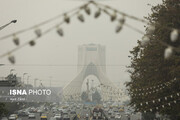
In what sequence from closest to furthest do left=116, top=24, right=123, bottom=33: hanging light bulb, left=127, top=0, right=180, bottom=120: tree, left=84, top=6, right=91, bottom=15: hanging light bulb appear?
left=116, top=24, right=123, bottom=33: hanging light bulb < left=84, top=6, right=91, bottom=15: hanging light bulb < left=127, top=0, right=180, bottom=120: tree

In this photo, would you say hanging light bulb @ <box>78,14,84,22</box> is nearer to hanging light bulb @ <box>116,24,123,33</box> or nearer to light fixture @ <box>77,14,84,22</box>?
light fixture @ <box>77,14,84,22</box>

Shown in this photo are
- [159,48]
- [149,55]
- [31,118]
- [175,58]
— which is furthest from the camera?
[31,118]

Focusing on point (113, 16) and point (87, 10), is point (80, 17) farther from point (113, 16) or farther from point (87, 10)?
point (113, 16)

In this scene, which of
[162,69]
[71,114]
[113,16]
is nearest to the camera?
[113,16]

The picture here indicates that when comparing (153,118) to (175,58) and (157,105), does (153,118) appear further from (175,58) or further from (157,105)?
(175,58)

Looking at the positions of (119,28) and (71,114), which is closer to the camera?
(119,28)

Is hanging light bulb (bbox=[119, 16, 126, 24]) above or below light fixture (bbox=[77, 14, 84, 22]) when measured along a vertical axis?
below

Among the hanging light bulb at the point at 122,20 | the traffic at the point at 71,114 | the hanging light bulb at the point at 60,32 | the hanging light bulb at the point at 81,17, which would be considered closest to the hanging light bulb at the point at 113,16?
the hanging light bulb at the point at 122,20

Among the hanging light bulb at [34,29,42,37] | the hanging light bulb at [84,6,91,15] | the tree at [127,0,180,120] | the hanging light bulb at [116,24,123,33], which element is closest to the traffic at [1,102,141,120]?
the tree at [127,0,180,120]

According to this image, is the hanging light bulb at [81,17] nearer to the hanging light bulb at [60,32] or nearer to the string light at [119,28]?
the hanging light bulb at [60,32]

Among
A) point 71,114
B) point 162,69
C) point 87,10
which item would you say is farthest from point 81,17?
point 71,114

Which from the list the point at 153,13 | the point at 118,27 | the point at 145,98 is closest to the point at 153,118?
the point at 145,98
